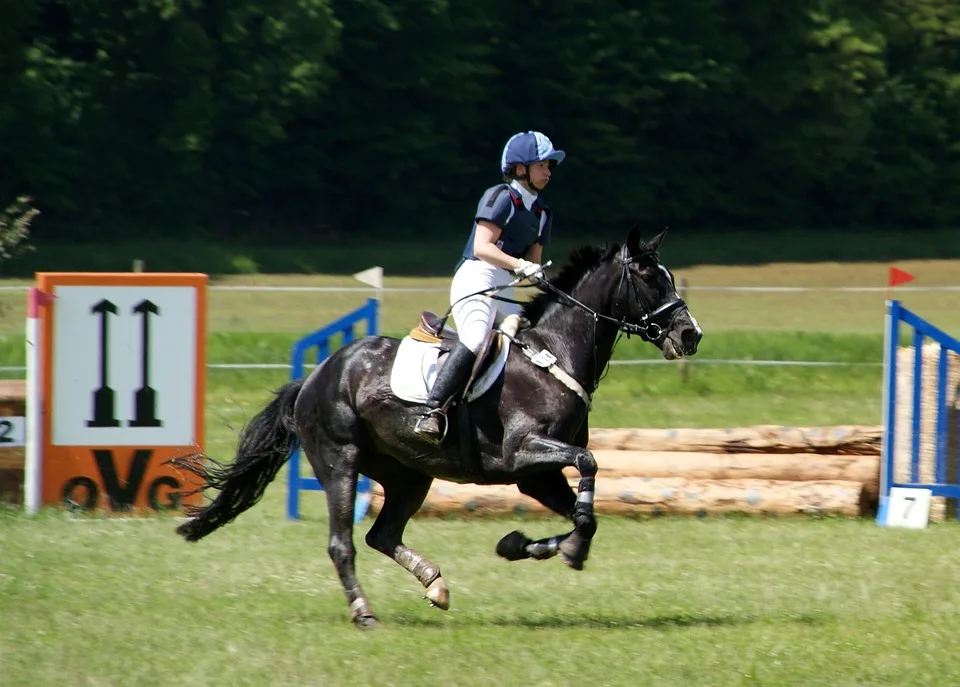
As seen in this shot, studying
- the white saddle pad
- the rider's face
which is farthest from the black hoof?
the rider's face

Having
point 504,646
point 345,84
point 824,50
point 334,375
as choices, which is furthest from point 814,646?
point 824,50

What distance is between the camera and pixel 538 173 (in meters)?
7.22

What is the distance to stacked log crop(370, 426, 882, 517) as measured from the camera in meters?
9.97

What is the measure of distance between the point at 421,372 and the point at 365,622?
1248 mm

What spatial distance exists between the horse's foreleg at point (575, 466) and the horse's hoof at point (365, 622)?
930 mm

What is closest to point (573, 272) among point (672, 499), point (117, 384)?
point (672, 499)

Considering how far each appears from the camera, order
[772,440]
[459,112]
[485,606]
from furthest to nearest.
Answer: [459,112] → [772,440] → [485,606]

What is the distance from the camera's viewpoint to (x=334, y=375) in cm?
770

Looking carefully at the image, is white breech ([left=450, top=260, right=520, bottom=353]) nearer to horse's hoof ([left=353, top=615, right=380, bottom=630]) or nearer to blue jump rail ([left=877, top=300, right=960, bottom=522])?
horse's hoof ([left=353, top=615, right=380, bottom=630])

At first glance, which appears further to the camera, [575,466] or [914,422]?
[914,422]

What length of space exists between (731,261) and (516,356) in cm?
3197

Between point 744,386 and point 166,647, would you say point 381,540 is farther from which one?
point 744,386

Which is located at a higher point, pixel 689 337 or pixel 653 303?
pixel 653 303

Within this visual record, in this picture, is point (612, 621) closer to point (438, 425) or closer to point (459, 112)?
point (438, 425)
